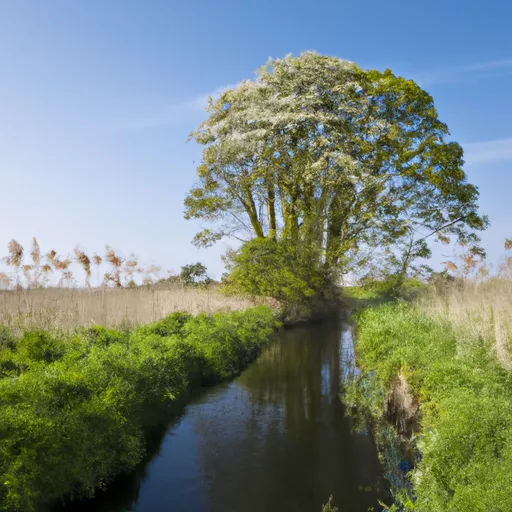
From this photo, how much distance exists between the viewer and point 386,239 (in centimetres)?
2769

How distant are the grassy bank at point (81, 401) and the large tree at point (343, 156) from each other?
14.9m

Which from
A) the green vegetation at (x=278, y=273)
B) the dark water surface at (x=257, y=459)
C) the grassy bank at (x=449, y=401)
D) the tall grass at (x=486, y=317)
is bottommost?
the dark water surface at (x=257, y=459)

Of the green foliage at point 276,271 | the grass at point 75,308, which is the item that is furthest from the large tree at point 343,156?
the grass at point 75,308

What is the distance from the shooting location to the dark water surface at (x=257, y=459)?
23.1 ft

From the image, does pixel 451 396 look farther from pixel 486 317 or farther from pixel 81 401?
pixel 81 401

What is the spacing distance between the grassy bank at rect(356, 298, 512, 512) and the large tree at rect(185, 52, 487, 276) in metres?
13.4

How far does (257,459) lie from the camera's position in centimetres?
850

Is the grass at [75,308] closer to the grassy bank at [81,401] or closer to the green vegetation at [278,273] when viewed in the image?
the grassy bank at [81,401]

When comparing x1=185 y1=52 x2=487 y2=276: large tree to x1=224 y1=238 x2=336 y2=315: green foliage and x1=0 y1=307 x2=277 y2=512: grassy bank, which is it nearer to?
x1=224 y1=238 x2=336 y2=315: green foliage

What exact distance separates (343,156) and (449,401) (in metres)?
19.8

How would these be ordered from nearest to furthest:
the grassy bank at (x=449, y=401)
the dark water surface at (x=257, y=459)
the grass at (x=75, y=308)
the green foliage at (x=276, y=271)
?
the grassy bank at (x=449, y=401) < the dark water surface at (x=257, y=459) < the grass at (x=75, y=308) < the green foliage at (x=276, y=271)

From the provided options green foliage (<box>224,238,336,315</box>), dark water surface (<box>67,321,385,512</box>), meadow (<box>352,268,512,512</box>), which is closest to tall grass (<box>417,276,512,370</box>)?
meadow (<box>352,268,512,512</box>)

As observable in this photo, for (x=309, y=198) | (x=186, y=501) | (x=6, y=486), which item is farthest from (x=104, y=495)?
(x=309, y=198)

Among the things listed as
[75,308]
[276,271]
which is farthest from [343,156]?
[75,308]
